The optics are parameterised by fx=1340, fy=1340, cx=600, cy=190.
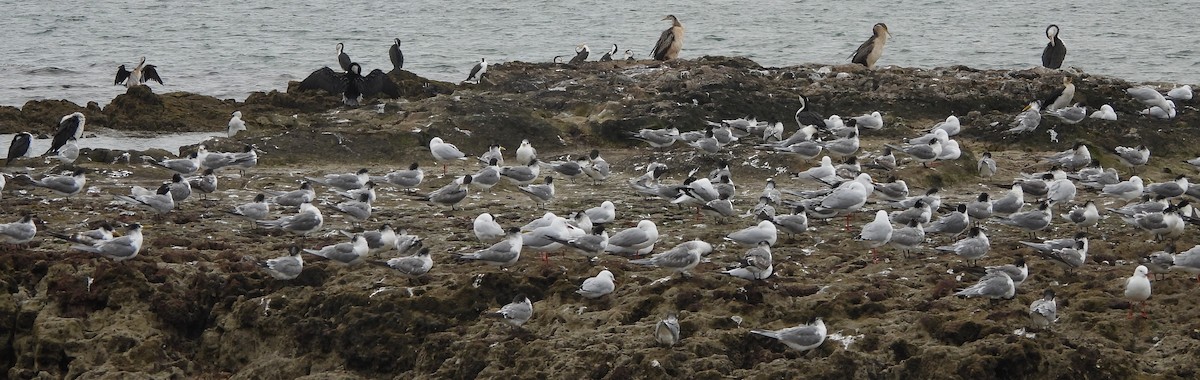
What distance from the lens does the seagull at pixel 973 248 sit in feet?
37.0

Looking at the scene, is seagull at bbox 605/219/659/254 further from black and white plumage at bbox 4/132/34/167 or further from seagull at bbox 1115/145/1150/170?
black and white plumage at bbox 4/132/34/167

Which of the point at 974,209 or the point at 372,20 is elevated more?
the point at 974,209

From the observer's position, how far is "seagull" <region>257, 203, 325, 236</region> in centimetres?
1242

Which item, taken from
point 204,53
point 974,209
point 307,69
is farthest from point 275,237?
point 204,53

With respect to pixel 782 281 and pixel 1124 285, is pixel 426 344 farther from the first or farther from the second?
pixel 1124 285

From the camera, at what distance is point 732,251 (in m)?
12.0

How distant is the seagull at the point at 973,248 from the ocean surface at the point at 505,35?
2054 centimetres

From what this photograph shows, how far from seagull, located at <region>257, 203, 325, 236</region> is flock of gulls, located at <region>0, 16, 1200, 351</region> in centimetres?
2

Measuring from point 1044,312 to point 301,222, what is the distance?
6.63 metres

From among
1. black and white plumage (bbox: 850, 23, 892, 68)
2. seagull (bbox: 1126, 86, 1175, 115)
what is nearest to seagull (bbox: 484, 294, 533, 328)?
seagull (bbox: 1126, 86, 1175, 115)

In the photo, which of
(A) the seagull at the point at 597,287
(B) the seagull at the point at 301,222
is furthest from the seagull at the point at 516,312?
(B) the seagull at the point at 301,222

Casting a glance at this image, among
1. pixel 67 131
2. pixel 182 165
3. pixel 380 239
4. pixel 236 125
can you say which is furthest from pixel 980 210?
pixel 67 131

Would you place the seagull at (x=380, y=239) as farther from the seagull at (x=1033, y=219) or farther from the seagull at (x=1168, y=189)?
the seagull at (x=1168, y=189)

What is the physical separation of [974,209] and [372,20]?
123 feet
